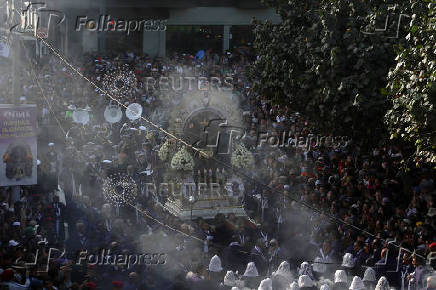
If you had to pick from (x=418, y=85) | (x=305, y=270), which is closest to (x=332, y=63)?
(x=418, y=85)

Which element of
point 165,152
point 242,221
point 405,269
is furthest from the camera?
point 165,152

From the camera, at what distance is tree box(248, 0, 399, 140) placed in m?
13.7

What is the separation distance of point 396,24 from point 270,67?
3.95 meters

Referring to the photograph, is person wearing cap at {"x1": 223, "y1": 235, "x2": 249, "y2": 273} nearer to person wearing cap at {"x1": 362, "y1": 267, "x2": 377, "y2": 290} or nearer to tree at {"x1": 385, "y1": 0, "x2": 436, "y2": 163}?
person wearing cap at {"x1": 362, "y1": 267, "x2": 377, "y2": 290}

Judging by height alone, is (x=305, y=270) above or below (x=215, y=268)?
above

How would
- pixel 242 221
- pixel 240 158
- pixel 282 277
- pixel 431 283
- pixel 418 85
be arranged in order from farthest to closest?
pixel 240 158 < pixel 242 221 < pixel 282 277 < pixel 418 85 < pixel 431 283

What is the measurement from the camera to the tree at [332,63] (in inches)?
540

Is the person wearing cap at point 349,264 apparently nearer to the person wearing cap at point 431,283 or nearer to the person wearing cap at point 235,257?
the person wearing cap at point 235,257

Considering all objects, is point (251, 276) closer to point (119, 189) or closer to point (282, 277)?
point (282, 277)

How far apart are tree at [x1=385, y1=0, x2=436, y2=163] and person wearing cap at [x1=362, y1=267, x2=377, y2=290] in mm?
2218

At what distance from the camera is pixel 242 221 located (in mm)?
15266

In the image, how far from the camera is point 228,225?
49.1 ft

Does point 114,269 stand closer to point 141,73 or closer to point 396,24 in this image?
point 396,24

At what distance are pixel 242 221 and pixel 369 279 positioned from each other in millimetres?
3730
